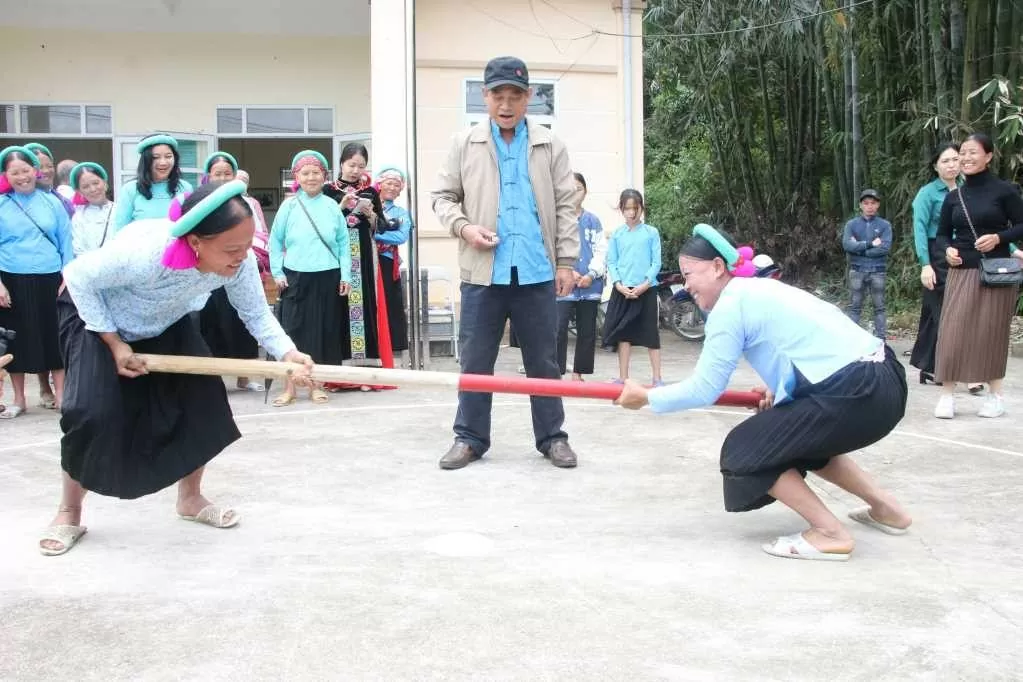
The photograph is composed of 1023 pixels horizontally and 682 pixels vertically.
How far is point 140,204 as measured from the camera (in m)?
6.47

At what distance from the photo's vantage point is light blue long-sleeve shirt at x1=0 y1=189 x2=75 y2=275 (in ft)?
21.5

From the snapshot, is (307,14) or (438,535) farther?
(307,14)

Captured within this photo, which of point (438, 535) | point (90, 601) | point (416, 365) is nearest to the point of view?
point (90, 601)

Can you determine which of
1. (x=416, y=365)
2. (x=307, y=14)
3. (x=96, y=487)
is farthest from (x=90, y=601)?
(x=307, y=14)

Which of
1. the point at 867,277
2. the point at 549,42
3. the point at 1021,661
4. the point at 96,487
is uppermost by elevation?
the point at 549,42

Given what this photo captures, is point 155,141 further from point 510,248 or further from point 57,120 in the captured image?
point 57,120

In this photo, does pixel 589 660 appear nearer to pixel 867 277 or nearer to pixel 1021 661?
pixel 1021 661

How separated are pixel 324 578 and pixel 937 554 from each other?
213 centimetres

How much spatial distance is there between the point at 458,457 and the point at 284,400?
2231 millimetres

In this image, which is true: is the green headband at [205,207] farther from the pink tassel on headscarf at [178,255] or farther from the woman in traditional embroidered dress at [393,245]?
the woman in traditional embroidered dress at [393,245]

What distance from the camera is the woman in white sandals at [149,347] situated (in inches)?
137

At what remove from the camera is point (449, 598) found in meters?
3.29

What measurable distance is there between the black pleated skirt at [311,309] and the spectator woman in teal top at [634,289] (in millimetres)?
2044

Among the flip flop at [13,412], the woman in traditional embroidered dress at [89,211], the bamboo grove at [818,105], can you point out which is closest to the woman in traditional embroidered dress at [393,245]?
the woman in traditional embroidered dress at [89,211]
